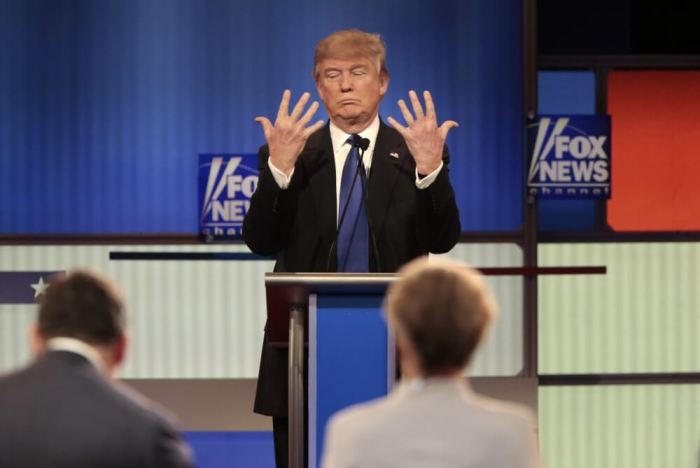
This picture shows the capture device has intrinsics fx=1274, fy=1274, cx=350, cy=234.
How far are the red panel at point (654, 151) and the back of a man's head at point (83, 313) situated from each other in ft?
14.2

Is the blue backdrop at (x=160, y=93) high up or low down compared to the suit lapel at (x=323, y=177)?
up

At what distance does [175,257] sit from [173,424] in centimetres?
399

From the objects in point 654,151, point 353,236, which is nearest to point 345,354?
point 353,236

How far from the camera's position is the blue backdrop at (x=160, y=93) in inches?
229

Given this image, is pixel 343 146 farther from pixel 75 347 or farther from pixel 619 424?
pixel 619 424

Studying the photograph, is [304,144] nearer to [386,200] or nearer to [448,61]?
[386,200]

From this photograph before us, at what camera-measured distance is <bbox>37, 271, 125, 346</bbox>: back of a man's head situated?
1881mm

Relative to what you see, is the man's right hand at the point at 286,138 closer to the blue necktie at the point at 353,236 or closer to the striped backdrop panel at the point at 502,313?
the blue necktie at the point at 353,236

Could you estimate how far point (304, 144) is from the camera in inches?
134

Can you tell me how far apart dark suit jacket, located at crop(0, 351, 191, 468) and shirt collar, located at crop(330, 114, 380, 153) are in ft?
5.79

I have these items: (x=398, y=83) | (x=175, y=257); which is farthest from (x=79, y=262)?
(x=398, y=83)

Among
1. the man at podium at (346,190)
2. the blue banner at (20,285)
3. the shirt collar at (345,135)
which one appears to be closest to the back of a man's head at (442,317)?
the man at podium at (346,190)

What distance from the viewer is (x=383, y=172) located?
347 cm

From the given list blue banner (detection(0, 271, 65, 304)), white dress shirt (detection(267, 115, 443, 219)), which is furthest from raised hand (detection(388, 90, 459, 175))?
blue banner (detection(0, 271, 65, 304))
